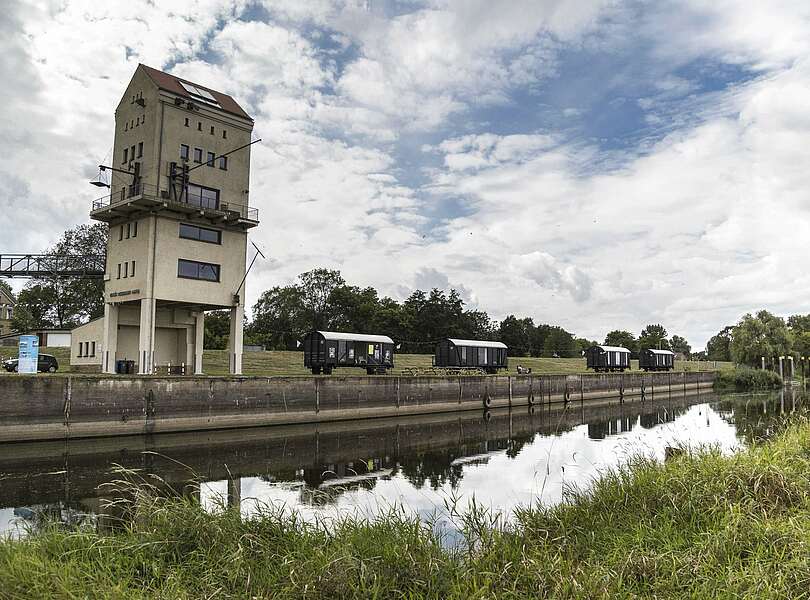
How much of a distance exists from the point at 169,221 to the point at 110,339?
8.26 meters

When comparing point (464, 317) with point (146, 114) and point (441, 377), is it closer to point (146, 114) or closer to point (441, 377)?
point (441, 377)

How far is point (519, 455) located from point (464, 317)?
73459mm

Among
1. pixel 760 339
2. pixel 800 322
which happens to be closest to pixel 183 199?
pixel 760 339

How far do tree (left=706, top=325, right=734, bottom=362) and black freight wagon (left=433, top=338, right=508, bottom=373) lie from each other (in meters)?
107

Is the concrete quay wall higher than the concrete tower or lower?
lower

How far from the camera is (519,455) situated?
2442 centimetres

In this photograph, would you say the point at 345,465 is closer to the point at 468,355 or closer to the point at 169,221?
the point at 169,221

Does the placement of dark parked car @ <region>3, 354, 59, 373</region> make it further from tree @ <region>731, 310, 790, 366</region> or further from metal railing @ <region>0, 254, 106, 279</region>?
tree @ <region>731, 310, 790, 366</region>

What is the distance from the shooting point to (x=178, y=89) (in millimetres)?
36625

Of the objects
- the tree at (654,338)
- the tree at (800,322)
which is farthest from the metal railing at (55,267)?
the tree at (800,322)

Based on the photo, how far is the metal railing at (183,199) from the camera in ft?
113

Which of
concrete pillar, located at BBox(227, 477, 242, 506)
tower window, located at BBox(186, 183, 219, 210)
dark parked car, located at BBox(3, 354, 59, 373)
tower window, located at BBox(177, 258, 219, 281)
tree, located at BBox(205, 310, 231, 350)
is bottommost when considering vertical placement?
concrete pillar, located at BBox(227, 477, 242, 506)

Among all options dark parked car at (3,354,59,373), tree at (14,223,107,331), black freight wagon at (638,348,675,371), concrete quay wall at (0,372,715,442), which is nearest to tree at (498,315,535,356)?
black freight wagon at (638,348,675,371)

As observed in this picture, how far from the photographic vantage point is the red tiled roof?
35.9 meters
